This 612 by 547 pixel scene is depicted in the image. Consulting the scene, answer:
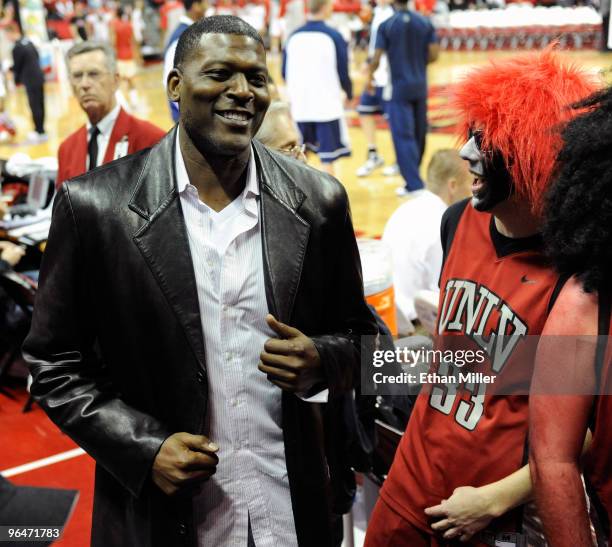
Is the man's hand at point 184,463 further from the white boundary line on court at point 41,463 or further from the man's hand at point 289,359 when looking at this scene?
the white boundary line on court at point 41,463

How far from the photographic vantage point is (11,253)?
4910 millimetres

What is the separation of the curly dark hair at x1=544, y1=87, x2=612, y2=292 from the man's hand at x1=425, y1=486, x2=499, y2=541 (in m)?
0.56

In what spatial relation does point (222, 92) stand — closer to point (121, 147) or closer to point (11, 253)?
point (121, 147)

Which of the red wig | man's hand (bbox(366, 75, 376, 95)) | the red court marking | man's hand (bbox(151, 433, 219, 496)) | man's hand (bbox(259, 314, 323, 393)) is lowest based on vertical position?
the red court marking

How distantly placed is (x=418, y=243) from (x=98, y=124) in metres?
1.81

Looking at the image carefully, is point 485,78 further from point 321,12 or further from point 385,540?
point 321,12

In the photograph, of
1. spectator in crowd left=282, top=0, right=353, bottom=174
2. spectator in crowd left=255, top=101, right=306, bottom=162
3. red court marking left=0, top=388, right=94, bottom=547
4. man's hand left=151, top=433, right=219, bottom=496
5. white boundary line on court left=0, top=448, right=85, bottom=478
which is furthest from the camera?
spectator in crowd left=282, top=0, right=353, bottom=174

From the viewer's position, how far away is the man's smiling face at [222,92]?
1.72 m

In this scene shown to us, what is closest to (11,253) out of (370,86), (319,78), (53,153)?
(319,78)

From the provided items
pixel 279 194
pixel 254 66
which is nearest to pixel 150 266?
pixel 279 194

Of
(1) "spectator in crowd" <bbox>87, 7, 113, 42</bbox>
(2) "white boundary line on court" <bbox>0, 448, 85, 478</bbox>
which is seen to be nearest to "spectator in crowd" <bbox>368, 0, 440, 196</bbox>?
(2) "white boundary line on court" <bbox>0, 448, 85, 478</bbox>

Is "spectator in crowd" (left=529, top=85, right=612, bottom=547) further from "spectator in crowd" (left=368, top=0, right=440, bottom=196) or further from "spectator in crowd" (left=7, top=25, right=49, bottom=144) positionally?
"spectator in crowd" (left=7, top=25, right=49, bottom=144)

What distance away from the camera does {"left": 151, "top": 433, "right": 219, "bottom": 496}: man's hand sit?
5.46 ft

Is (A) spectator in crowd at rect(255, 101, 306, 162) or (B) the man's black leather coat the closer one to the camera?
(B) the man's black leather coat
